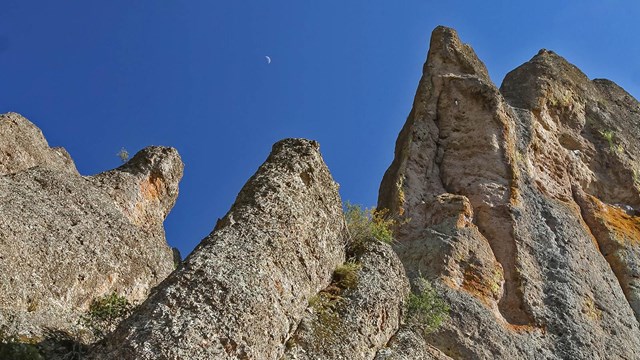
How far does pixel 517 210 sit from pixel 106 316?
37.9 feet

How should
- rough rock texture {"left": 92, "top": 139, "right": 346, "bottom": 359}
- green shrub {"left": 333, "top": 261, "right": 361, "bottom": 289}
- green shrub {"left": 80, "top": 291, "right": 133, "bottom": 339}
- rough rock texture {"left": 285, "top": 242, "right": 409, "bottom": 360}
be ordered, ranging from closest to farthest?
1. rough rock texture {"left": 92, "top": 139, "right": 346, "bottom": 359}
2. rough rock texture {"left": 285, "top": 242, "right": 409, "bottom": 360}
3. green shrub {"left": 80, "top": 291, "right": 133, "bottom": 339}
4. green shrub {"left": 333, "top": 261, "right": 361, "bottom": 289}

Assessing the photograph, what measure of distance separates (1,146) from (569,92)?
19.1m

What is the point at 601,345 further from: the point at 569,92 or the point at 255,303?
the point at 569,92

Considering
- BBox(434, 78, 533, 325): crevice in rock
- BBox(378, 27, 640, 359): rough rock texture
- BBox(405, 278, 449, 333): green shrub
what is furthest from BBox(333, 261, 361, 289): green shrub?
BBox(434, 78, 533, 325): crevice in rock

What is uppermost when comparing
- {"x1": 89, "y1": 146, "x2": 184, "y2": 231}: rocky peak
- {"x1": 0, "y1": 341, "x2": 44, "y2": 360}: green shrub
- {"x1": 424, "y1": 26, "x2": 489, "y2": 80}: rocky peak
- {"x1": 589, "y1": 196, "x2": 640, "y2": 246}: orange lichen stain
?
{"x1": 424, "y1": 26, "x2": 489, "y2": 80}: rocky peak

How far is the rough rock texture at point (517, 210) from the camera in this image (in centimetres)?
1576

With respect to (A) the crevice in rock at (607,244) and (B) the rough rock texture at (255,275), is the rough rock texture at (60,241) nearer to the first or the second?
(B) the rough rock texture at (255,275)

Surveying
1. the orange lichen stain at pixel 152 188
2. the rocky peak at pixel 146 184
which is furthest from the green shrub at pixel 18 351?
the orange lichen stain at pixel 152 188

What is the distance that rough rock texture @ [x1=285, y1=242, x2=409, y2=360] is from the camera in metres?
9.83

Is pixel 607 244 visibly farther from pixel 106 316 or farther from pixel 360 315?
pixel 106 316

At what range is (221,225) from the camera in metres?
10.1

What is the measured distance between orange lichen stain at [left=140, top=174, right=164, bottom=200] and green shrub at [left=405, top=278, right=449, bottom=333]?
7.50 metres

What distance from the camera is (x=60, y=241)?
12.2m

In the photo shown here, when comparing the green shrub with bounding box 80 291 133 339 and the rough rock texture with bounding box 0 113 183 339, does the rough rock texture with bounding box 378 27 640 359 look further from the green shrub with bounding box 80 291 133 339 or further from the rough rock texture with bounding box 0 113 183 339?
the rough rock texture with bounding box 0 113 183 339
